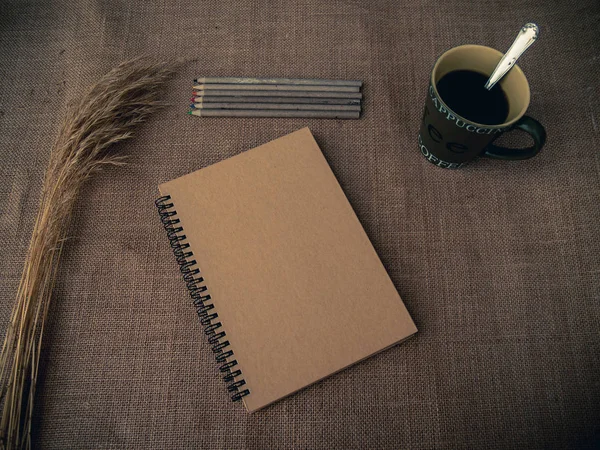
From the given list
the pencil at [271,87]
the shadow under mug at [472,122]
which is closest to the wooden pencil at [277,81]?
the pencil at [271,87]

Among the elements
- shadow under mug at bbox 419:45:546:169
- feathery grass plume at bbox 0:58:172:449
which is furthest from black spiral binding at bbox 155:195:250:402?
shadow under mug at bbox 419:45:546:169

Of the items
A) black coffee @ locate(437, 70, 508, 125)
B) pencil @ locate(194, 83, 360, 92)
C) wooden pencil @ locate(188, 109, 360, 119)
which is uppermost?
black coffee @ locate(437, 70, 508, 125)

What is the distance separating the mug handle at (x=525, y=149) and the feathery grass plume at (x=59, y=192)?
22.3 inches

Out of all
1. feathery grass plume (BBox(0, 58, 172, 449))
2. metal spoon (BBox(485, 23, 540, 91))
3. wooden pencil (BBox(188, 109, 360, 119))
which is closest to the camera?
metal spoon (BBox(485, 23, 540, 91))

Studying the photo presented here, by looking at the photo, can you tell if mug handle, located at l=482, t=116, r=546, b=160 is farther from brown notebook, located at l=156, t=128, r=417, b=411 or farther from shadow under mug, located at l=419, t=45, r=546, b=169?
brown notebook, located at l=156, t=128, r=417, b=411

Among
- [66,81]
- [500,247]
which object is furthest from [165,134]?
[500,247]

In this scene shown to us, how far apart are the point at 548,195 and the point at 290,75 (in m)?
0.49

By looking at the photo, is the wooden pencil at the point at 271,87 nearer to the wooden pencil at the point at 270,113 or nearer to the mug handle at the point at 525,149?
the wooden pencil at the point at 270,113

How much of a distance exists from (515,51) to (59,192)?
2.29 feet

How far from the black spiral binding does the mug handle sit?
0.48 meters

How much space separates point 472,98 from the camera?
628mm

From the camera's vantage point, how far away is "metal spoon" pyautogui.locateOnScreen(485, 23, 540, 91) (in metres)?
0.52

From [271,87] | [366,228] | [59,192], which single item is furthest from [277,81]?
[59,192]

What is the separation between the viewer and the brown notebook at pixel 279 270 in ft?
2.08
